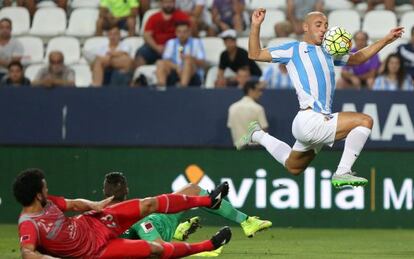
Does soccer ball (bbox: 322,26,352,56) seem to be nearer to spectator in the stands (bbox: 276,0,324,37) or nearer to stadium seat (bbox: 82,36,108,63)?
spectator in the stands (bbox: 276,0,324,37)

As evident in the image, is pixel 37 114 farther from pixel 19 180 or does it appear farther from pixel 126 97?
pixel 19 180

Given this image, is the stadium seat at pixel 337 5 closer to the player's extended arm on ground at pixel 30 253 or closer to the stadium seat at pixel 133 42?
the stadium seat at pixel 133 42

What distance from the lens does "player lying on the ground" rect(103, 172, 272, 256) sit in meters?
10.3

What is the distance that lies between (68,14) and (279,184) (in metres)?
5.21

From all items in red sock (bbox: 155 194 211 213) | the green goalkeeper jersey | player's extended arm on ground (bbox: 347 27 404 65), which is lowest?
the green goalkeeper jersey

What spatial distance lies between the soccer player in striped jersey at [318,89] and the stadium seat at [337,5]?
6.55 metres

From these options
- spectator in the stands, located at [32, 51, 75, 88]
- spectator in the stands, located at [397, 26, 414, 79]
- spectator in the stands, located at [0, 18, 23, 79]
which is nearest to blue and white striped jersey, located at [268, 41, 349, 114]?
spectator in the stands, located at [397, 26, 414, 79]

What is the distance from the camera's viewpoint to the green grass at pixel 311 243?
12.5 m

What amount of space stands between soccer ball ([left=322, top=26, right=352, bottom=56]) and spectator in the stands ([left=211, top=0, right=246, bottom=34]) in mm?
6430

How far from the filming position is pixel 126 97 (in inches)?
671

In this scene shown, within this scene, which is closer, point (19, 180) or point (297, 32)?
point (19, 180)

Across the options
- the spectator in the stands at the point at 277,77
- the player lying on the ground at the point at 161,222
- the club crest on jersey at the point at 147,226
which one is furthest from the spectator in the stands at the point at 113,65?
the club crest on jersey at the point at 147,226

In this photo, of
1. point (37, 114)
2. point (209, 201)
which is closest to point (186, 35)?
point (37, 114)

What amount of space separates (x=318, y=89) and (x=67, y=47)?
738 cm
